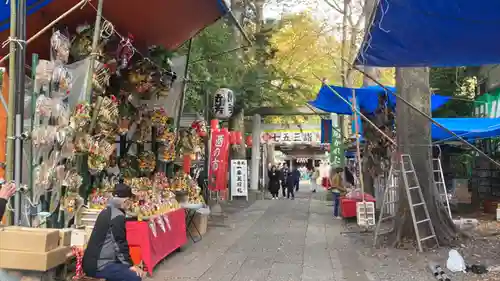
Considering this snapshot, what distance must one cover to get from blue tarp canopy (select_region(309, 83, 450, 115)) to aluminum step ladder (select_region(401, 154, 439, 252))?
269 centimetres

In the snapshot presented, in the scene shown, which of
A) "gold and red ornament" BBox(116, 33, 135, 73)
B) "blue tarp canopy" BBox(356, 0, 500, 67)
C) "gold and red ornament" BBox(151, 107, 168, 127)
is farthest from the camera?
"gold and red ornament" BBox(151, 107, 168, 127)

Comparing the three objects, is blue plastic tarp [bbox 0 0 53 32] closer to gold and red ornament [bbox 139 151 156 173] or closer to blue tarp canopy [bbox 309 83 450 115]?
gold and red ornament [bbox 139 151 156 173]

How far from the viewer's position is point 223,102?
613 inches

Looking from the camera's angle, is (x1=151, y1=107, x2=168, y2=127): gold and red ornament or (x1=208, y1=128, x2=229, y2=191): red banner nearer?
(x1=151, y1=107, x2=168, y2=127): gold and red ornament

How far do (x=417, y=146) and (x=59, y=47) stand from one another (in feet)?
22.3

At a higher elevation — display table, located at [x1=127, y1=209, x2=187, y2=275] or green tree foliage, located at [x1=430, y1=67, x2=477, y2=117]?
green tree foliage, located at [x1=430, y1=67, x2=477, y2=117]

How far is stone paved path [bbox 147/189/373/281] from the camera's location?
7254 millimetres

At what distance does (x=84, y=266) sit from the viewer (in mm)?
4441

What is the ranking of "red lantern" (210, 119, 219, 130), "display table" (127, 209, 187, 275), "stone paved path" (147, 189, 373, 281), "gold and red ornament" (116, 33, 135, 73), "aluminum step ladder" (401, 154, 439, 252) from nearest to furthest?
1. "display table" (127, 209, 187, 275)
2. "gold and red ornament" (116, 33, 135, 73)
3. "stone paved path" (147, 189, 373, 281)
4. "aluminum step ladder" (401, 154, 439, 252)
5. "red lantern" (210, 119, 219, 130)

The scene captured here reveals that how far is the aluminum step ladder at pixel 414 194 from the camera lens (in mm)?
8938

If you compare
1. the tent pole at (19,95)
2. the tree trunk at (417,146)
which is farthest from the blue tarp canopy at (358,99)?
the tent pole at (19,95)

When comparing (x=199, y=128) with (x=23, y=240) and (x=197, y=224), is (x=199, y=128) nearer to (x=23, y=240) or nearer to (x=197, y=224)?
(x=197, y=224)

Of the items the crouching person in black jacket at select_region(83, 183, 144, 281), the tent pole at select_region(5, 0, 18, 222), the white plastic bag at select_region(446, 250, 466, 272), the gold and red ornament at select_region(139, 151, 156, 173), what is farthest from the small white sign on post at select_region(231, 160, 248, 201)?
the crouching person in black jacket at select_region(83, 183, 144, 281)

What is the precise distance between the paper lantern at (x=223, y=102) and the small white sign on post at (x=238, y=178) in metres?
3.64
